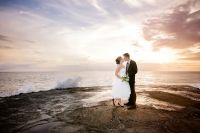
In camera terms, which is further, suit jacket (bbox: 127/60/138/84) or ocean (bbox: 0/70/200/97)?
ocean (bbox: 0/70/200/97)

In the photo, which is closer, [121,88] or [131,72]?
[131,72]

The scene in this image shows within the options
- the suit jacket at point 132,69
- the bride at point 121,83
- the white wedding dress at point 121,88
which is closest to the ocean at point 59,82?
the white wedding dress at point 121,88

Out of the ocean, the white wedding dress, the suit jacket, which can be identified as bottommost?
the ocean

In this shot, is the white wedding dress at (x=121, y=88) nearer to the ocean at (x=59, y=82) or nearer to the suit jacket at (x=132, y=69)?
the suit jacket at (x=132, y=69)

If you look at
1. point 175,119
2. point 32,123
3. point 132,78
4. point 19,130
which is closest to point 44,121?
point 32,123

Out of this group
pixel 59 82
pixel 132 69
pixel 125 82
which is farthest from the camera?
pixel 59 82

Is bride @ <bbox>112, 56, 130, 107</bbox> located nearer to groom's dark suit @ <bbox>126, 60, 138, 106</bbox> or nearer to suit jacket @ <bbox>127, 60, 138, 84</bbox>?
groom's dark suit @ <bbox>126, 60, 138, 106</bbox>

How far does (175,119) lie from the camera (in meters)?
8.63

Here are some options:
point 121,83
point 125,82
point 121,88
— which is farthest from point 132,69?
point 121,88

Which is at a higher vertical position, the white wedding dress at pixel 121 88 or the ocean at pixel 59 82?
the white wedding dress at pixel 121 88

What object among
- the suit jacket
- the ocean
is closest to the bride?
the suit jacket

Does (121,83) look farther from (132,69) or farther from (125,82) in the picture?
(132,69)

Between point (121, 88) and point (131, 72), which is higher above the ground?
point (131, 72)

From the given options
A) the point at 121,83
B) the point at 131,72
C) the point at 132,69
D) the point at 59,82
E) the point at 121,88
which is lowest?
the point at 59,82
